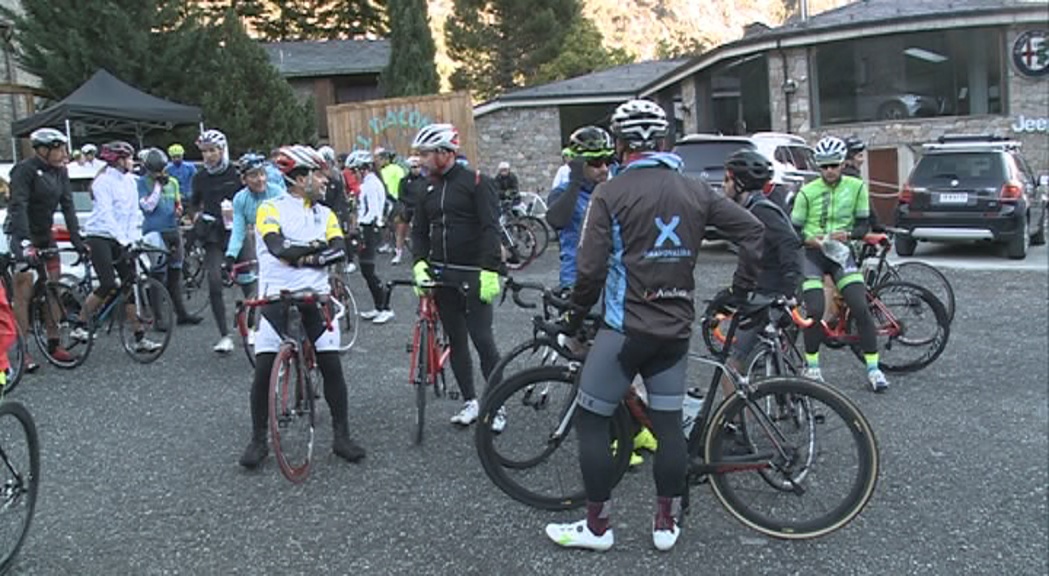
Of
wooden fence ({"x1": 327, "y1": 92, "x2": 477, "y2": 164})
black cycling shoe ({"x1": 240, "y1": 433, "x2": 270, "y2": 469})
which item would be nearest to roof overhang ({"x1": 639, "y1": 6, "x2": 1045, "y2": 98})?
wooden fence ({"x1": 327, "y1": 92, "x2": 477, "y2": 164})

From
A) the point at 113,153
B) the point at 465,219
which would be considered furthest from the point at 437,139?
→ the point at 113,153

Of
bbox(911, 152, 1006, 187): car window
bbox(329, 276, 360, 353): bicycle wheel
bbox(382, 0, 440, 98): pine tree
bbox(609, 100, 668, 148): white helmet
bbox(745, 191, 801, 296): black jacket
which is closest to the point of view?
bbox(609, 100, 668, 148): white helmet

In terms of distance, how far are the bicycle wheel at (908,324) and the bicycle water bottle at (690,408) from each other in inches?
126

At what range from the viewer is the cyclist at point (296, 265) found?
16.5 ft

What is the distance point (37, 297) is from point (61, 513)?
367 centimetres

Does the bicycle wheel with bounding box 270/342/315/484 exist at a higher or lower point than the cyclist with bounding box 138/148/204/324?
lower

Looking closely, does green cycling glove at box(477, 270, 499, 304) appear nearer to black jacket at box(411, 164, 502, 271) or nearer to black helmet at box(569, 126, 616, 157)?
black jacket at box(411, 164, 502, 271)

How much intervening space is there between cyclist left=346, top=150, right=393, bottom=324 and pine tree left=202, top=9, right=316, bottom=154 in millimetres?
10802

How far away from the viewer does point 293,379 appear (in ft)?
16.7

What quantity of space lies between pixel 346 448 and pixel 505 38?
3949 cm

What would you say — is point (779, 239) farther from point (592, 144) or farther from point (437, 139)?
point (437, 139)

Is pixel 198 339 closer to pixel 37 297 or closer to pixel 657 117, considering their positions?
pixel 37 297

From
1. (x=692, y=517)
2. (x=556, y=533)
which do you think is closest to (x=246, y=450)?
(x=556, y=533)

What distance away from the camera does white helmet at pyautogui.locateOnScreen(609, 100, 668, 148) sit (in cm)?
382
